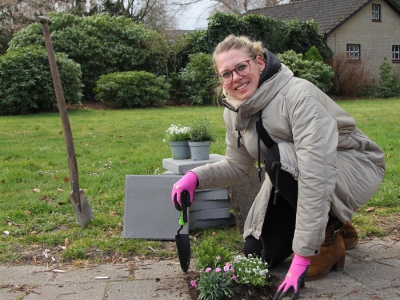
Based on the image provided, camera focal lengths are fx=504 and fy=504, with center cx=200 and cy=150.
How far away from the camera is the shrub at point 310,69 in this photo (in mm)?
19375

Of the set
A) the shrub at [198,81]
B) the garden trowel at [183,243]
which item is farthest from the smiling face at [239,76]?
the shrub at [198,81]

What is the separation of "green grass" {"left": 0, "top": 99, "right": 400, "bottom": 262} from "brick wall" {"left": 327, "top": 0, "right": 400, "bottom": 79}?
17.0m

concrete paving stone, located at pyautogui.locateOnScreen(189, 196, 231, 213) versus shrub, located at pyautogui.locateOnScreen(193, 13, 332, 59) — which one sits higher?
shrub, located at pyautogui.locateOnScreen(193, 13, 332, 59)

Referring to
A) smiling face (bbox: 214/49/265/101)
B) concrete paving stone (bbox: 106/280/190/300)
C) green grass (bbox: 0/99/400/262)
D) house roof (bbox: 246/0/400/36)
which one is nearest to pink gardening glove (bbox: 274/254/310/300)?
concrete paving stone (bbox: 106/280/190/300)

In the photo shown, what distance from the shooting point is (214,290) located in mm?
2680

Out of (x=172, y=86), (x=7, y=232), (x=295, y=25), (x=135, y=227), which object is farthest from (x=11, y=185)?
(x=295, y=25)

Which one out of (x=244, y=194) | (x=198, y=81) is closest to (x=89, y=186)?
(x=244, y=194)

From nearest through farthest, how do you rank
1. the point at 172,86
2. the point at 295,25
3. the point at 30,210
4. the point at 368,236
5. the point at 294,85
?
the point at 294,85, the point at 368,236, the point at 30,210, the point at 172,86, the point at 295,25

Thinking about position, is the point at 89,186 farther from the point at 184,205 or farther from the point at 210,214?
the point at 184,205

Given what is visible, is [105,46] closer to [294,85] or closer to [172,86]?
[172,86]

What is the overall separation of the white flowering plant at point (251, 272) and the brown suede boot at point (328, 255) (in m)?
0.32

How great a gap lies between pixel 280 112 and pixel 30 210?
2.78 metres

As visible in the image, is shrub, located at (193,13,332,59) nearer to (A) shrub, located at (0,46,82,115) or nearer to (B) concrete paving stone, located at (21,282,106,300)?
(A) shrub, located at (0,46,82,115)

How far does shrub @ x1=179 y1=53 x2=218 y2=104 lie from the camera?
18141mm
